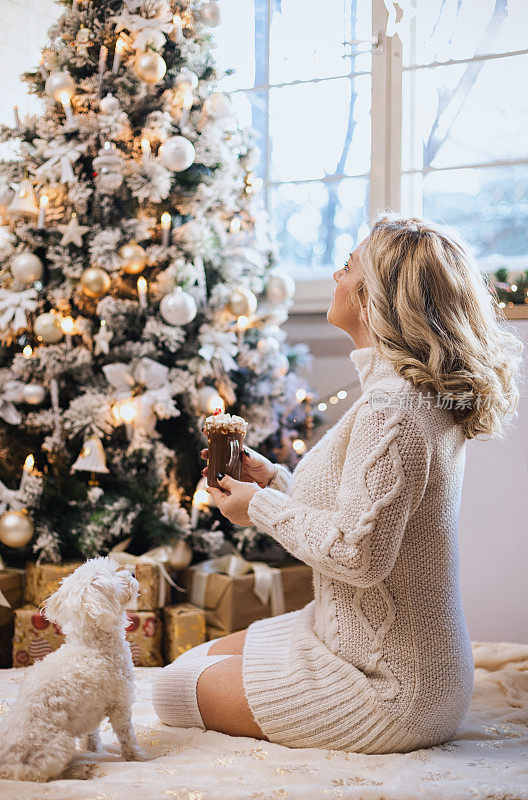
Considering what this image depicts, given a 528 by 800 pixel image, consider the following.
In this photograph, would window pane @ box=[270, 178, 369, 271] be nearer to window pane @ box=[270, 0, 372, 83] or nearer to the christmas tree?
window pane @ box=[270, 0, 372, 83]

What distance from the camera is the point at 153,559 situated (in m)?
2.29

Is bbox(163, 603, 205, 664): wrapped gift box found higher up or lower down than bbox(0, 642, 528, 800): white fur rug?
lower down

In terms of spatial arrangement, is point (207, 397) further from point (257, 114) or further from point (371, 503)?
point (257, 114)

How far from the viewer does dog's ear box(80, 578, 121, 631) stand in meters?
1.27

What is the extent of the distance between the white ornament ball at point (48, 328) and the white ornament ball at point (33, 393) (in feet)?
0.48

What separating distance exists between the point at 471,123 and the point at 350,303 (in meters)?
1.78

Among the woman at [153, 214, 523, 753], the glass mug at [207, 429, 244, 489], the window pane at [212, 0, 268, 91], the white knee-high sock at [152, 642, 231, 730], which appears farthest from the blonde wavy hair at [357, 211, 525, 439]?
the window pane at [212, 0, 268, 91]

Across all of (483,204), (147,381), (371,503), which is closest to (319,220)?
(483,204)

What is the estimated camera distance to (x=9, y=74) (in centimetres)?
319

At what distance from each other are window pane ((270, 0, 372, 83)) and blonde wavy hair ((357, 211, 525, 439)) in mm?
2054

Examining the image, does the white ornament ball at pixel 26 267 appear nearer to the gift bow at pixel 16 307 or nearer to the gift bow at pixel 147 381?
the gift bow at pixel 16 307

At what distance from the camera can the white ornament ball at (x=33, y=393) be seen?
2.34 metres

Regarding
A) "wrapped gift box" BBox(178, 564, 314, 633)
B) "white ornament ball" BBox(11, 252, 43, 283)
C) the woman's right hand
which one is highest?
"white ornament ball" BBox(11, 252, 43, 283)

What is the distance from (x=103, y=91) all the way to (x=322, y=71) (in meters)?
1.22
